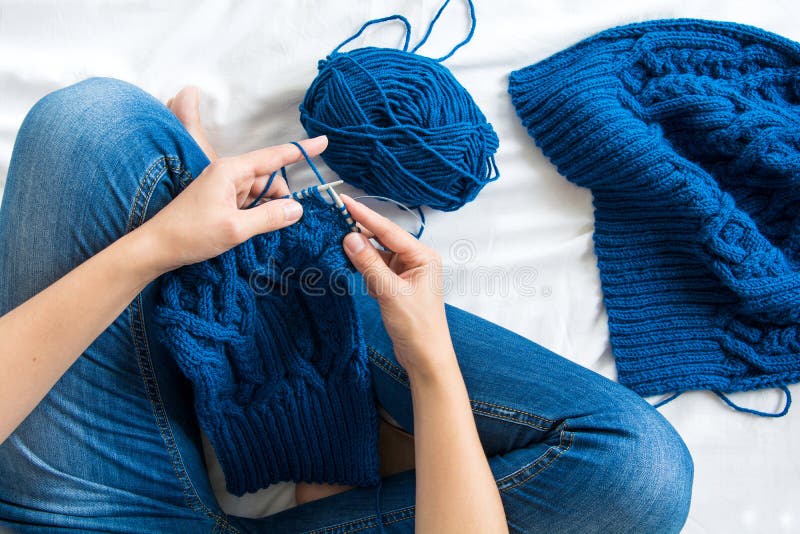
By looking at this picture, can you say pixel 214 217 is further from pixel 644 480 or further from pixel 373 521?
pixel 644 480

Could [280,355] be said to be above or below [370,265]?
below

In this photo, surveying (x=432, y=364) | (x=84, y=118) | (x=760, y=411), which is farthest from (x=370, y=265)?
(x=760, y=411)

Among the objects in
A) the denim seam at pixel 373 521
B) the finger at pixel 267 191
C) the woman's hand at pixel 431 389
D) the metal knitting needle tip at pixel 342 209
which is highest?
the finger at pixel 267 191

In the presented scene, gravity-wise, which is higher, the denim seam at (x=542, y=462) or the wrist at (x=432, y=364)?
the wrist at (x=432, y=364)

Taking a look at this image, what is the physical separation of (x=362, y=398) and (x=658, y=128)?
2.09ft

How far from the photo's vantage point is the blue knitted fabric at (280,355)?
2.33 feet

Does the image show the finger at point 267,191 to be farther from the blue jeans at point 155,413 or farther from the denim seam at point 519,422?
the denim seam at point 519,422

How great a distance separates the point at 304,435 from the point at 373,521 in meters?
0.15

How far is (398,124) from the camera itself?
82 centimetres

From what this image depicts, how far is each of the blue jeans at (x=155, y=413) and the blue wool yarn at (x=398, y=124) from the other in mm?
201

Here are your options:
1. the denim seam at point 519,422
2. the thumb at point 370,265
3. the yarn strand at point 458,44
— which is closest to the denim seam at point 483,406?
the denim seam at point 519,422

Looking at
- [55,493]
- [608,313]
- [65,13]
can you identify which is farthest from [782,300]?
[65,13]

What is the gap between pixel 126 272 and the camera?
0.62 metres

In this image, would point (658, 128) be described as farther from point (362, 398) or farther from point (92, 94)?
point (92, 94)
